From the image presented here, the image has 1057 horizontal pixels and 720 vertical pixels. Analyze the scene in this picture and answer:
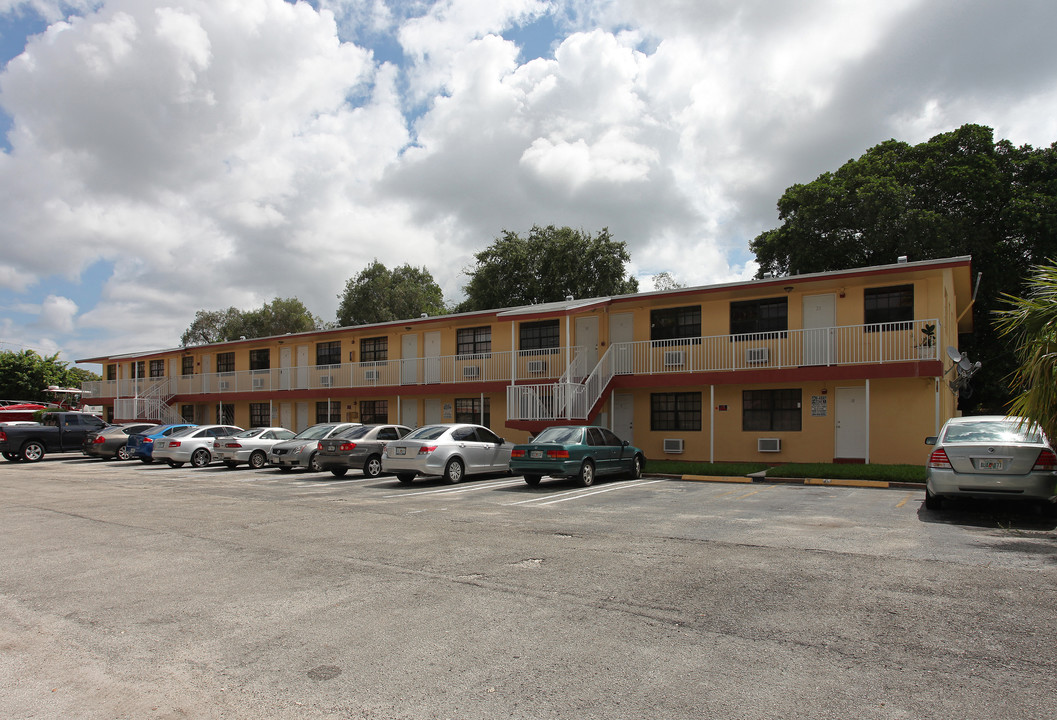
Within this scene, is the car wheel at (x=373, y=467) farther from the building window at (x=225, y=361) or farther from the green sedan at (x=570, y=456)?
the building window at (x=225, y=361)

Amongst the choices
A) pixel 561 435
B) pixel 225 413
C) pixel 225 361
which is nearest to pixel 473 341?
pixel 561 435

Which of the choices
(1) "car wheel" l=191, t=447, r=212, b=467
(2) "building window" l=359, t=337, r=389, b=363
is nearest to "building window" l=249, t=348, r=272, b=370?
(2) "building window" l=359, t=337, r=389, b=363

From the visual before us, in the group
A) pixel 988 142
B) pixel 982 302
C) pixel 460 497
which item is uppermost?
pixel 988 142

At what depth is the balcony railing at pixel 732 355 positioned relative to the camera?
1962cm

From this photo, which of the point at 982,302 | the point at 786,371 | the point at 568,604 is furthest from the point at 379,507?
the point at 982,302

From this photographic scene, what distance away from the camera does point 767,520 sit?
34.9 ft

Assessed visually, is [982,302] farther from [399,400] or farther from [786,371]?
[399,400]

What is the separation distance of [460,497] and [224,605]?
826cm

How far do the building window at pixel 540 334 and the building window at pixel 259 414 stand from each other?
15.8 m

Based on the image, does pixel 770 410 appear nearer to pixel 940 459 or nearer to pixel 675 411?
pixel 675 411

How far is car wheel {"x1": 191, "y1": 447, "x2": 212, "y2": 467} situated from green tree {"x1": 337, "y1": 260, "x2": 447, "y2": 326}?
33308mm

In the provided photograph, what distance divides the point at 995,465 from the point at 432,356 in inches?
855

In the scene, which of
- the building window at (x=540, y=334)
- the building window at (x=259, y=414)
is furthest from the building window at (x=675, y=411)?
the building window at (x=259, y=414)

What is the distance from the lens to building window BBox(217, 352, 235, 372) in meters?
38.3
